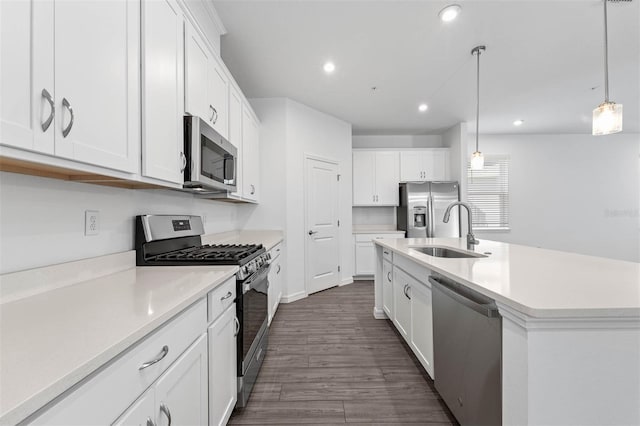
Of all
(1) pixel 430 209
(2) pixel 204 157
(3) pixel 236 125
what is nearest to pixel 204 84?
(2) pixel 204 157

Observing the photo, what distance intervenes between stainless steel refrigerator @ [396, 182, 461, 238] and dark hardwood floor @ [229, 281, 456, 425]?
7.72 feet

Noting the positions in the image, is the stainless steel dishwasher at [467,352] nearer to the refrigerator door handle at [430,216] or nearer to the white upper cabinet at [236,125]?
the white upper cabinet at [236,125]

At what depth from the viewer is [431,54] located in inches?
117

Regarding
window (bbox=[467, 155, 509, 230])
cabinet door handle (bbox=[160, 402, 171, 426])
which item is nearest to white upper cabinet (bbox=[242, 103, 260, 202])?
cabinet door handle (bbox=[160, 402, 171, 426])

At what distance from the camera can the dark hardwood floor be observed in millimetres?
1659

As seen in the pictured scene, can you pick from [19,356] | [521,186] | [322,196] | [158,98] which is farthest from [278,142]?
[521,186]

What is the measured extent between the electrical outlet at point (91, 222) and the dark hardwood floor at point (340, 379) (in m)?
1.27

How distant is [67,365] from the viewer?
1.82 ft

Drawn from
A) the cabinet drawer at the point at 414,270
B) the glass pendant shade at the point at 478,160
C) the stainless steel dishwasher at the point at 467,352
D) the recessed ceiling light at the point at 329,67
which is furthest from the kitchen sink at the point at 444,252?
the recessed ceiling light at the point at 329,67

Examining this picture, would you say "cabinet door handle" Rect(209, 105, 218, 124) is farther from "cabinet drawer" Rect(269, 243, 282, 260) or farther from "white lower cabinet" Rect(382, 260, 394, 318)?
"white lower cabinet" Rect(382, 260, 394, 318)

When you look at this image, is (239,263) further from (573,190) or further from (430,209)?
(573,190)

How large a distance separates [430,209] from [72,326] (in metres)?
4.95

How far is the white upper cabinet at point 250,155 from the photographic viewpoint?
304 centimetres

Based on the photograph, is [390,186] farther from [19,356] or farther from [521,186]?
[19,356]
